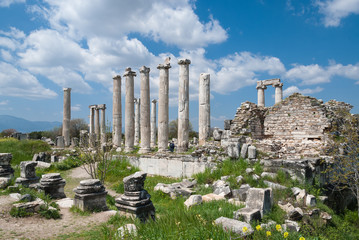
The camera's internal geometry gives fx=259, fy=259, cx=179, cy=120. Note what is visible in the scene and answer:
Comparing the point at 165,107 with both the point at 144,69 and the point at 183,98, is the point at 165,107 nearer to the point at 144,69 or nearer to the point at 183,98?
the point at 183,98

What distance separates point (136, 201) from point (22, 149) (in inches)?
819

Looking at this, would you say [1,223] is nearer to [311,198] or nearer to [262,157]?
[311,198]

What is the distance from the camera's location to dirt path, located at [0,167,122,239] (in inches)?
255

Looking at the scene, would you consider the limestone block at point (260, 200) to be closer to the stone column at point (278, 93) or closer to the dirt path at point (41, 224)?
the dirt path at point (41, 224)

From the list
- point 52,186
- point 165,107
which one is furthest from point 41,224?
point 165,107

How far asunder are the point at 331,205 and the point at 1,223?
488 inches

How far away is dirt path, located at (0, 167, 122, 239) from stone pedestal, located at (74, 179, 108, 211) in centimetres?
37

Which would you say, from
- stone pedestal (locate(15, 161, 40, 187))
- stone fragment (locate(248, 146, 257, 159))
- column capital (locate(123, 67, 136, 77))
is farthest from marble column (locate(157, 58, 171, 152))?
stone pedestal (locate(15, 161, 40, 187))

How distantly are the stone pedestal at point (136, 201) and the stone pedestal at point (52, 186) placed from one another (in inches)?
168

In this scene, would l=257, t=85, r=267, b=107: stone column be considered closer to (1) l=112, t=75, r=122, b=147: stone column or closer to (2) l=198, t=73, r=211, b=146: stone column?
(2) l=198, t=73, r=211, b=146: stone column

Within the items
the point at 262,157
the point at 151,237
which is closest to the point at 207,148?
the point at 262,157

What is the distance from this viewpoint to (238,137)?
14.7m

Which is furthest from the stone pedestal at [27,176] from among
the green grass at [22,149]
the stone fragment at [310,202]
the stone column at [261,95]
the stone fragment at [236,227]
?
the stone column at [261,95]

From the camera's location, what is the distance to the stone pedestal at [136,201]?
696cm
